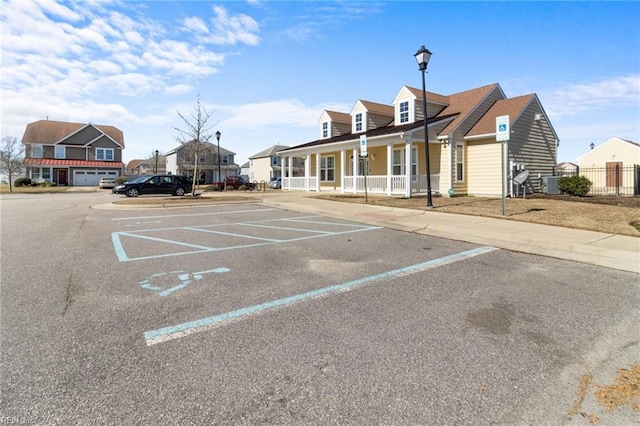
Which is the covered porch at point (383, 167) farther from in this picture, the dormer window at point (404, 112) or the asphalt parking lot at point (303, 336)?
the asphalt parking lot at point (303, 336)

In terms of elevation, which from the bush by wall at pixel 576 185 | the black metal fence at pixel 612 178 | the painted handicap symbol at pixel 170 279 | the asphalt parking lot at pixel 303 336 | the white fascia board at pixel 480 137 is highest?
the white fascia board at pixel 480 137

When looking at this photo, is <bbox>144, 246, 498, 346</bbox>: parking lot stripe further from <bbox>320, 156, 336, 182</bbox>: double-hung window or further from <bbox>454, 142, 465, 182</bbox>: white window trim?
<bbox>320, 156, 336, 182</bbox>: double-hung window

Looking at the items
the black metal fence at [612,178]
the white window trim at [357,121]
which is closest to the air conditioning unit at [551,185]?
the black metal fence at [612,178]

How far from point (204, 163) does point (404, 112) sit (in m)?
40.1

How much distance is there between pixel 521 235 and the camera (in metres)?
7.80

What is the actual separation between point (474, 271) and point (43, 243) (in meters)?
8.43

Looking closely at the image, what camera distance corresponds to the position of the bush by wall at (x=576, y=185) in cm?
1745

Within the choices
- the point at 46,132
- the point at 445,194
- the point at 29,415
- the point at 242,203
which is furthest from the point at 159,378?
the point at 46,132

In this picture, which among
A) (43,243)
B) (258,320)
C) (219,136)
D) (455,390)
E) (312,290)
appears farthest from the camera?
(219,136)

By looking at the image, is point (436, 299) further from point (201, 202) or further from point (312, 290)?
point (201, 202)

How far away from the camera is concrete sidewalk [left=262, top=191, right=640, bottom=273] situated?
6.34 m

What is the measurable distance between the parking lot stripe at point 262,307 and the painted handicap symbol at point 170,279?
109cm

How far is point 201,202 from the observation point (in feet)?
57.3

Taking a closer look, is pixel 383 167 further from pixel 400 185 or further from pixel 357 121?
pixel 357 121
